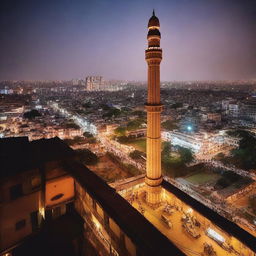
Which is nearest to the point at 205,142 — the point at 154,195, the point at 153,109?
the point at 154,195

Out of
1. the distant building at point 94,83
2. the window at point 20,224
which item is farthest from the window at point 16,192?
the distant building at point 94,83

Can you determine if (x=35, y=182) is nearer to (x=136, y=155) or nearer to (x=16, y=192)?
(x=16, y=192)

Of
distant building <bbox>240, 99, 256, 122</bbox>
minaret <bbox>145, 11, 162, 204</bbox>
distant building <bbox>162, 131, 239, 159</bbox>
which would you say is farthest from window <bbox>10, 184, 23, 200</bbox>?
distant building <bbox>240, 99, 256, 122</bbox>

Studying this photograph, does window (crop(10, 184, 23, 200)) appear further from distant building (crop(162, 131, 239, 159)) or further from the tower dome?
distant building (crop(162, 131, 239, 159))

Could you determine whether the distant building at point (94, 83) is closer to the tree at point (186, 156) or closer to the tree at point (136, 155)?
the tree at point (136, 155)

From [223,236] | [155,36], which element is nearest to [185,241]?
[223,236]

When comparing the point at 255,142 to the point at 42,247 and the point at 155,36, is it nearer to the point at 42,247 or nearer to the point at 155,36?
the point at 155,36
